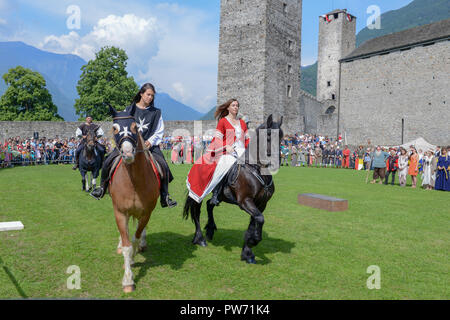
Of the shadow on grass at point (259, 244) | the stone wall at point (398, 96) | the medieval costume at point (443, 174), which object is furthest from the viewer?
the stone wall at point (398, 96)

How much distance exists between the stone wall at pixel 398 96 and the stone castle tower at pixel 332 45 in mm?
14973

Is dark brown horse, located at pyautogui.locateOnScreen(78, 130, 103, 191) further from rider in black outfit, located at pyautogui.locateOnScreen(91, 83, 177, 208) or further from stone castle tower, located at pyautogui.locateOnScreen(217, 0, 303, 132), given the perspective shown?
stone castle tower, located at pyautogui.locateOnScreen(217, 0, 303, 132)

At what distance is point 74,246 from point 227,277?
318 centimetres

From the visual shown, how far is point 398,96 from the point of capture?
46562 millimetres

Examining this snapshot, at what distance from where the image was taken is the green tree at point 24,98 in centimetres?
4884

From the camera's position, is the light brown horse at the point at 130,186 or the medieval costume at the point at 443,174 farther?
the medieval costume at the point at 443,174

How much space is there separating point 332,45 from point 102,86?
46536 mm

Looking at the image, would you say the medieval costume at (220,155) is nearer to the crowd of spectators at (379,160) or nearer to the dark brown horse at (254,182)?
the dark brown horse at (254,182)

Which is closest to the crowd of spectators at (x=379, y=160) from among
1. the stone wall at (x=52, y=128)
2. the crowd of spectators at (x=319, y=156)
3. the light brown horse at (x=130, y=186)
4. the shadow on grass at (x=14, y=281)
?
the crowd of spectators at (x=319, y=156)

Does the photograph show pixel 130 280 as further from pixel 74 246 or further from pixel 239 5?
pixel 239 5

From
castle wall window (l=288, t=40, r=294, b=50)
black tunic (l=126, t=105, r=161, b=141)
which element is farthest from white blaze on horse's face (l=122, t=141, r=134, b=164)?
castle wall window (l=288, t=40, r=294, b=50)

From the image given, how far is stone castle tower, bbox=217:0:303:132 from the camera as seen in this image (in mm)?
45688

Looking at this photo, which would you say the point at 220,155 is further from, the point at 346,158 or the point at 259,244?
the point at 346,158
